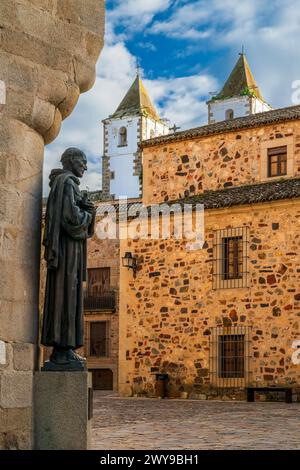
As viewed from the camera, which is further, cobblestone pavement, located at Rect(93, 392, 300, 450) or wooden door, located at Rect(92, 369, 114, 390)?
wooden door, located at Rect(92, 369, 114, 390)

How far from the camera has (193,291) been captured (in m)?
18.8

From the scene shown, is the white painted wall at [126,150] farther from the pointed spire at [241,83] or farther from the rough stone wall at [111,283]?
the rough stone wall at [111,283]

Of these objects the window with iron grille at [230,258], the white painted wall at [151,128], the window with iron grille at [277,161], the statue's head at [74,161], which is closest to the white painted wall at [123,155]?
the white painted wall at [151,128]

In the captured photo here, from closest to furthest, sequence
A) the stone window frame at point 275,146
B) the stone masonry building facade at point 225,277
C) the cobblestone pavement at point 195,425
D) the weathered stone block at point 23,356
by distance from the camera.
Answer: the weathered stone block at point 23,356 < the cobblestone pavement at point 195,425 < the stone masonry building facade at point 225,277 < the stone window frame at point 275,146

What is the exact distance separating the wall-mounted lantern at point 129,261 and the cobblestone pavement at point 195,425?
13.4ft

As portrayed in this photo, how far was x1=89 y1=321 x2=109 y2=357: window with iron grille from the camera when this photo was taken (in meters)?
25.8

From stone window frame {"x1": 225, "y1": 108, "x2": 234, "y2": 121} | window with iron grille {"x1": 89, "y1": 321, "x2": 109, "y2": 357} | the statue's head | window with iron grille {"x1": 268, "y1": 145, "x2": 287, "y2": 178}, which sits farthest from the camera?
stone window frame {"x1": 225, "y1": 108, "x2": 234, "y2": 121}

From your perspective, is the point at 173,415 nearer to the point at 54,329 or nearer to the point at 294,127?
the point at 54,329

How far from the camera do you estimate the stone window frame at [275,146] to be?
1933 centimetres

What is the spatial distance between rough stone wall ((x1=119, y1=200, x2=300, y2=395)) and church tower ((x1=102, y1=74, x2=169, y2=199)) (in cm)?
4042

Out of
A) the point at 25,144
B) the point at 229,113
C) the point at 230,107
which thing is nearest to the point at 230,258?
→ the point at 25,144

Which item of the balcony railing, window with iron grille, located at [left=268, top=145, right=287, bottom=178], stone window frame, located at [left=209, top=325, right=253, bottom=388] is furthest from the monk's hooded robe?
the balcony railing

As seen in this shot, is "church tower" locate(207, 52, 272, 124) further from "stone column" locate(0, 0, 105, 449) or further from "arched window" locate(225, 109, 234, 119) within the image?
"stone column" locate(0, 0, 105, 449)
